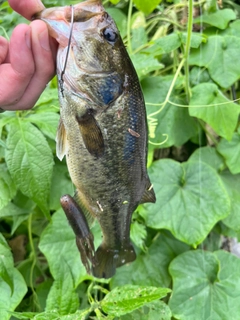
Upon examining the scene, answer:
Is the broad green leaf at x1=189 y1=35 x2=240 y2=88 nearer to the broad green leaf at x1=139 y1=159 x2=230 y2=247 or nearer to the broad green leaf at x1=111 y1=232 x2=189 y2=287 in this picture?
the broad green leaf at x1=139 y1=159 x2=230 y2=247

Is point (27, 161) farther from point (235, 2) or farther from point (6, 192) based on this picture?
point (235, 2)

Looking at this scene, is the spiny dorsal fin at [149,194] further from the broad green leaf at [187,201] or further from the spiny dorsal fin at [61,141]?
the broad green leaf at [187,201]

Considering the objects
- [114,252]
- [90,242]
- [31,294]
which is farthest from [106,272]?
[31,294]

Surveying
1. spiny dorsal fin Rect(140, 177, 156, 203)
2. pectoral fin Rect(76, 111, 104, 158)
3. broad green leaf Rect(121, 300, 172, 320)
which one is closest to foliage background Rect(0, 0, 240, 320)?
broad green leaf Rect(121, 300, 172, 320)

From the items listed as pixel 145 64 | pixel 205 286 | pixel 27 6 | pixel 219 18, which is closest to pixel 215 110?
pixel 145 64

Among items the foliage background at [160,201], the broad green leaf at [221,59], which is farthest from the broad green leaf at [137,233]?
the broad green leaf at [221,59]
